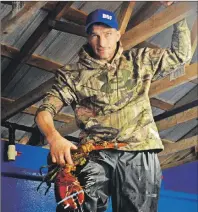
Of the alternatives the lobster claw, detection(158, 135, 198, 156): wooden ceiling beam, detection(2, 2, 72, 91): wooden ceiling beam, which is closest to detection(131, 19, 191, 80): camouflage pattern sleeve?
the lobster claw

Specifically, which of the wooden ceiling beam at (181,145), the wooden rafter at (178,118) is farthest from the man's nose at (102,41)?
the wooden ceiling beam at (181,145)

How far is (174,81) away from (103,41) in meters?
1.49

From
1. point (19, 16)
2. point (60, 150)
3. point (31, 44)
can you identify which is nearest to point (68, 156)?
point (60, 150)

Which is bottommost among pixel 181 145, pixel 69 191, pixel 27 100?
pixel 69 191

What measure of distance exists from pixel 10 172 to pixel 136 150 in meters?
0.70

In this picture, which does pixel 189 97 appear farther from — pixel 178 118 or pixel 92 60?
pixel 92 60

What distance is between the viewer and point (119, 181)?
1032 millimetres

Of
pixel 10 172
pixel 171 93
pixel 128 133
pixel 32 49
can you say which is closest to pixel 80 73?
pixel 128 133

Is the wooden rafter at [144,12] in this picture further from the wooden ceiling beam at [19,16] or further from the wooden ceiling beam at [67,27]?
the wooden ceiling beam at [19,16]

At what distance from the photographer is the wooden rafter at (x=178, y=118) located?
2930 mm

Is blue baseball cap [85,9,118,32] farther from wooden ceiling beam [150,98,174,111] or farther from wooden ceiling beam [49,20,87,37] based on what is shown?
wooden ceiling beam [150,98,174,111]

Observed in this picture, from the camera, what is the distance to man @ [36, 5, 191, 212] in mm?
1028

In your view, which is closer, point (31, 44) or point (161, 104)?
point (31, 44)

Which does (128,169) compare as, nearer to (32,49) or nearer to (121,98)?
(121,98)
